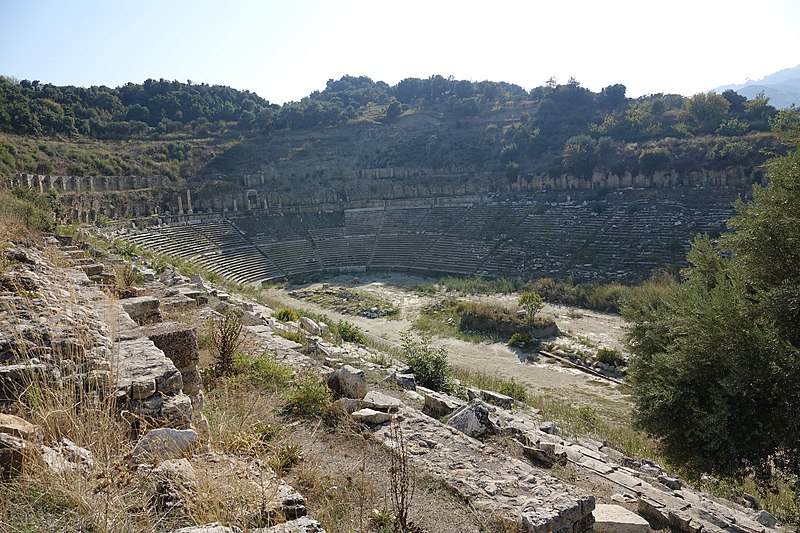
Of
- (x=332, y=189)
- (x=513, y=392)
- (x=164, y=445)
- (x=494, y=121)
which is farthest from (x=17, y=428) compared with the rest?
(x=494, y=121)

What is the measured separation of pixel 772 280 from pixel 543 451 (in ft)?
14.3

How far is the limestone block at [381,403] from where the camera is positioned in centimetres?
564

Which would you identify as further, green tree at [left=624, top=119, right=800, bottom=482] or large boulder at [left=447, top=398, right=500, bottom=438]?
green tree at [left=624, top=119, right=800, bottom=482]

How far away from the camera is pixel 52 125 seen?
138 ft

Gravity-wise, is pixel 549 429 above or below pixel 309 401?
below

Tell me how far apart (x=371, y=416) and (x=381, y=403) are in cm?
45

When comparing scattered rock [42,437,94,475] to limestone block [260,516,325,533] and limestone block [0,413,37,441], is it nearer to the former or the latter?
limestone block [0,413,37,441]

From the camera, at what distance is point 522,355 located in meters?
17.6

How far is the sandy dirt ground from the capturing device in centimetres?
1418

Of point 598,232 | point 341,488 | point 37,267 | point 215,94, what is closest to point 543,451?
point 341,488

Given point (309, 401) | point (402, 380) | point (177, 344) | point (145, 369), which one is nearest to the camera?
point (145, 369)

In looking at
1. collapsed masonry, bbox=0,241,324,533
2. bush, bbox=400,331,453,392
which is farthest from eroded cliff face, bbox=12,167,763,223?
collapsed masonry, bbox=0,241,324,533

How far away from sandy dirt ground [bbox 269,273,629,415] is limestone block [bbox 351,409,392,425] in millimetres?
7982

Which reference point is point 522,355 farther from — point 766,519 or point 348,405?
point 348,405
